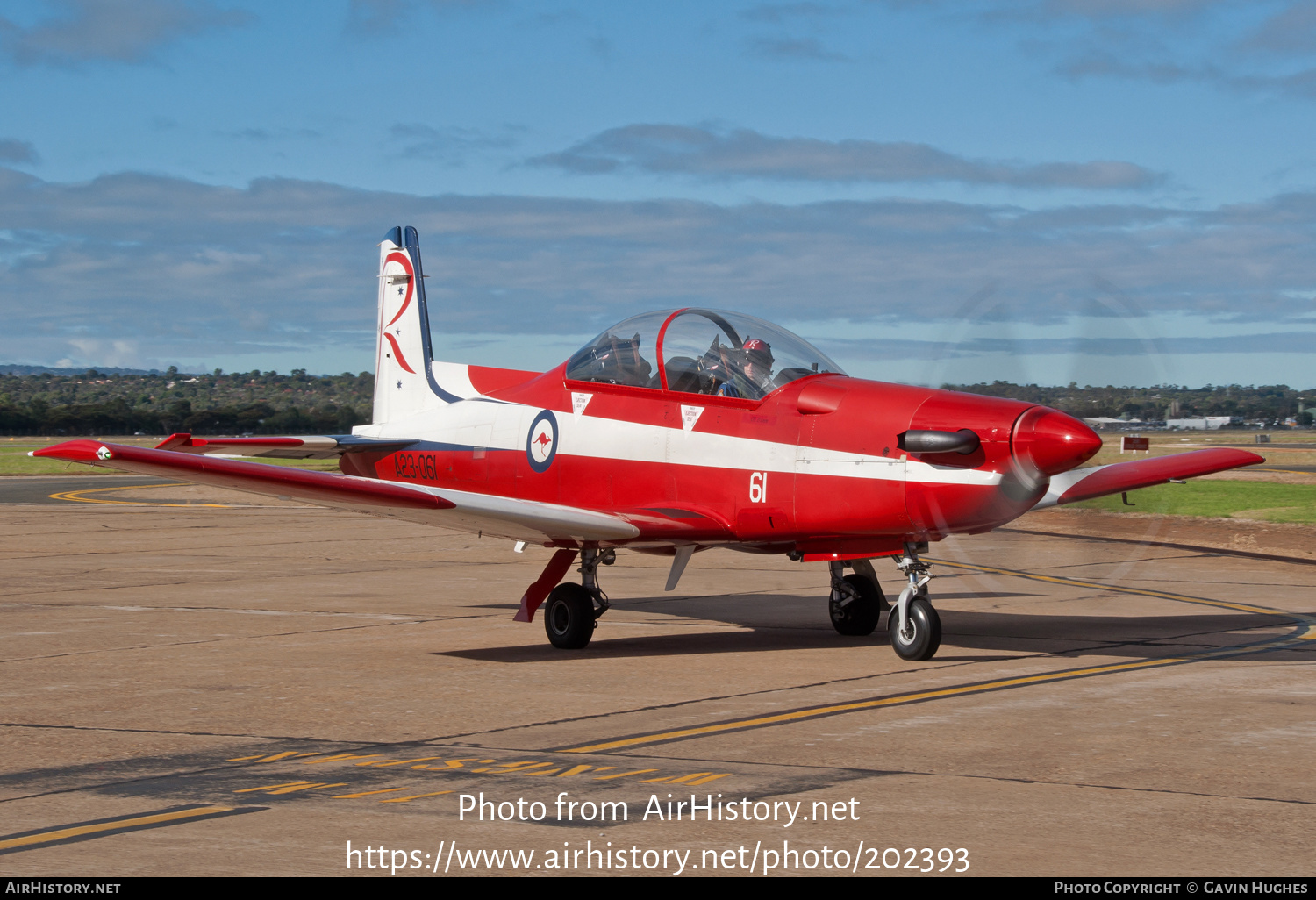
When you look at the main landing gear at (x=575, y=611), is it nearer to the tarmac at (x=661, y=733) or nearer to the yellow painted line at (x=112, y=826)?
the tarmac at (x=661, y=733)

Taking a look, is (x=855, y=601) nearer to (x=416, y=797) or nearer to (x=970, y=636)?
(x=970, y=636)

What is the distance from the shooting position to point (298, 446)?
538 inches

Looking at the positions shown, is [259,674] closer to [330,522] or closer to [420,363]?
[420,363]

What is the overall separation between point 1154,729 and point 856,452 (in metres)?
3.04

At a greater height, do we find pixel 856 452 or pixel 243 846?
pixel 856 452

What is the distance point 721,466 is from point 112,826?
5.91 m

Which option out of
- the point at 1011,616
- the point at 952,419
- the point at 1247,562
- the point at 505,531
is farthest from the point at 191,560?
the point at 1247,562

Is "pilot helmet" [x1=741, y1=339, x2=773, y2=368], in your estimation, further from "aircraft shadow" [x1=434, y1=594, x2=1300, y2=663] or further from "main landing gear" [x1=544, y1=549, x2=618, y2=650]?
"aircraft shadow" [x1=434, y1=594, x2=1300, y2=663]

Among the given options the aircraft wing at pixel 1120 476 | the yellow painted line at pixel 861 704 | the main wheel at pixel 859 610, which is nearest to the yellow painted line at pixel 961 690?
the yellow painted line at pixel 861 704

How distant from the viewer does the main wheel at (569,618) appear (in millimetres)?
10719

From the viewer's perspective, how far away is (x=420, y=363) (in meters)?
15.1

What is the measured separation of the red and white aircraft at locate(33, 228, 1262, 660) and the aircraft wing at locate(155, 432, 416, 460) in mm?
68

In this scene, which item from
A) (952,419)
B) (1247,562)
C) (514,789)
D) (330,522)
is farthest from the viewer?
(330,522)

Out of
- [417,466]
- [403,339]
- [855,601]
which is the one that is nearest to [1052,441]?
[855,601]
